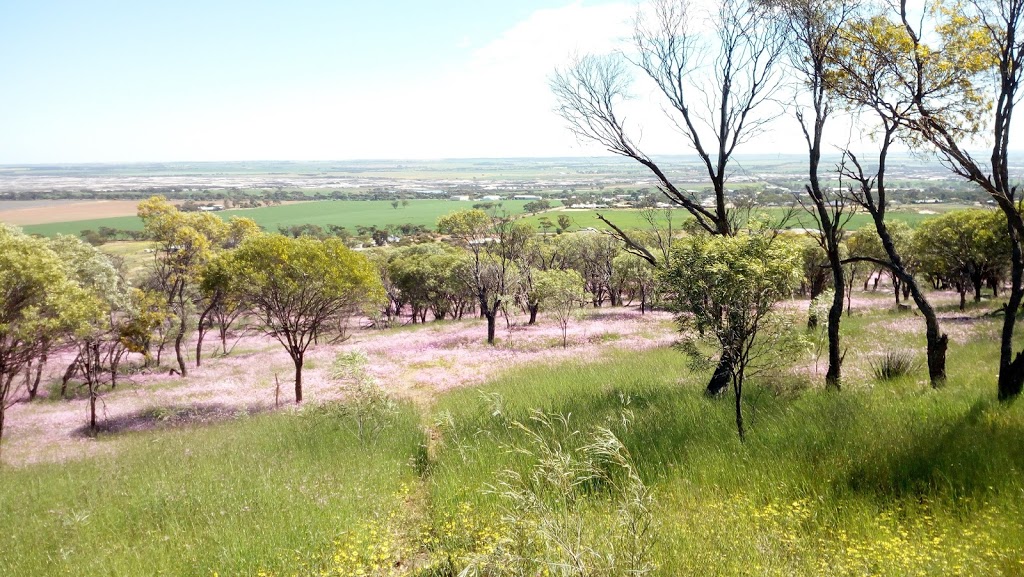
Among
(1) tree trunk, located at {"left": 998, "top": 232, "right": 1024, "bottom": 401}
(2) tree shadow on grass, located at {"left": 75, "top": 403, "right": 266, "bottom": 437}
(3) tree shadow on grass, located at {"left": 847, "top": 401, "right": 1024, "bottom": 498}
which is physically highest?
(1) tree trunk, located at {"left": 998, "top": 232, "right": 1024, "bottom": 401}

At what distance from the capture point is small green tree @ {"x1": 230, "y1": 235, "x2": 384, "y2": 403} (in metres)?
19.0

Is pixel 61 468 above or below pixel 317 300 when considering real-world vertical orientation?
below

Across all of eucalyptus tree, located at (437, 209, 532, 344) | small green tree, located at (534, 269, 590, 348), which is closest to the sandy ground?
small green tree, located at (534, 269, 590, 348)

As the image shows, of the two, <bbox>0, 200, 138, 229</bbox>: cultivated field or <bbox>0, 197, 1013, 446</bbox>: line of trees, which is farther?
<bbox>0, 200, 138, 229</bbox>: cultivated field

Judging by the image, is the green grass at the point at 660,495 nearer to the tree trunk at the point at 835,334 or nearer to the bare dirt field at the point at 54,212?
the tree trunk at the point at 835,334

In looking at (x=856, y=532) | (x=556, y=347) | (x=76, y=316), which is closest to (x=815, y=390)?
(x=856, y=532)

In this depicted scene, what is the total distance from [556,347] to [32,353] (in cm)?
2202

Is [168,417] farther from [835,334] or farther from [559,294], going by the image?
[835,334]

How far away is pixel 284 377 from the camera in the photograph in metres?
26.1

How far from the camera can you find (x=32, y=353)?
15.4 meters

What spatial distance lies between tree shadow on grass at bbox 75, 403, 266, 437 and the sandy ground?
0.05 metres

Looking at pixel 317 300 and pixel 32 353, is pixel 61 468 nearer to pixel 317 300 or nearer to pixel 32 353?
pixel 32 353

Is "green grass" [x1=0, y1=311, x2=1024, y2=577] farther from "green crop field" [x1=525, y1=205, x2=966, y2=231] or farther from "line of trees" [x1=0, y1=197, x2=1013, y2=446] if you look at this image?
"green crop field" [x1=525, y1=205, x2=966, y2=231]

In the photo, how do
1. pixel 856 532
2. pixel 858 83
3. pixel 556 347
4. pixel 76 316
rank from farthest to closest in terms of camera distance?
pixel 556 347 < pixel 76 316 < pixel 858 83 < pixel 856 532
